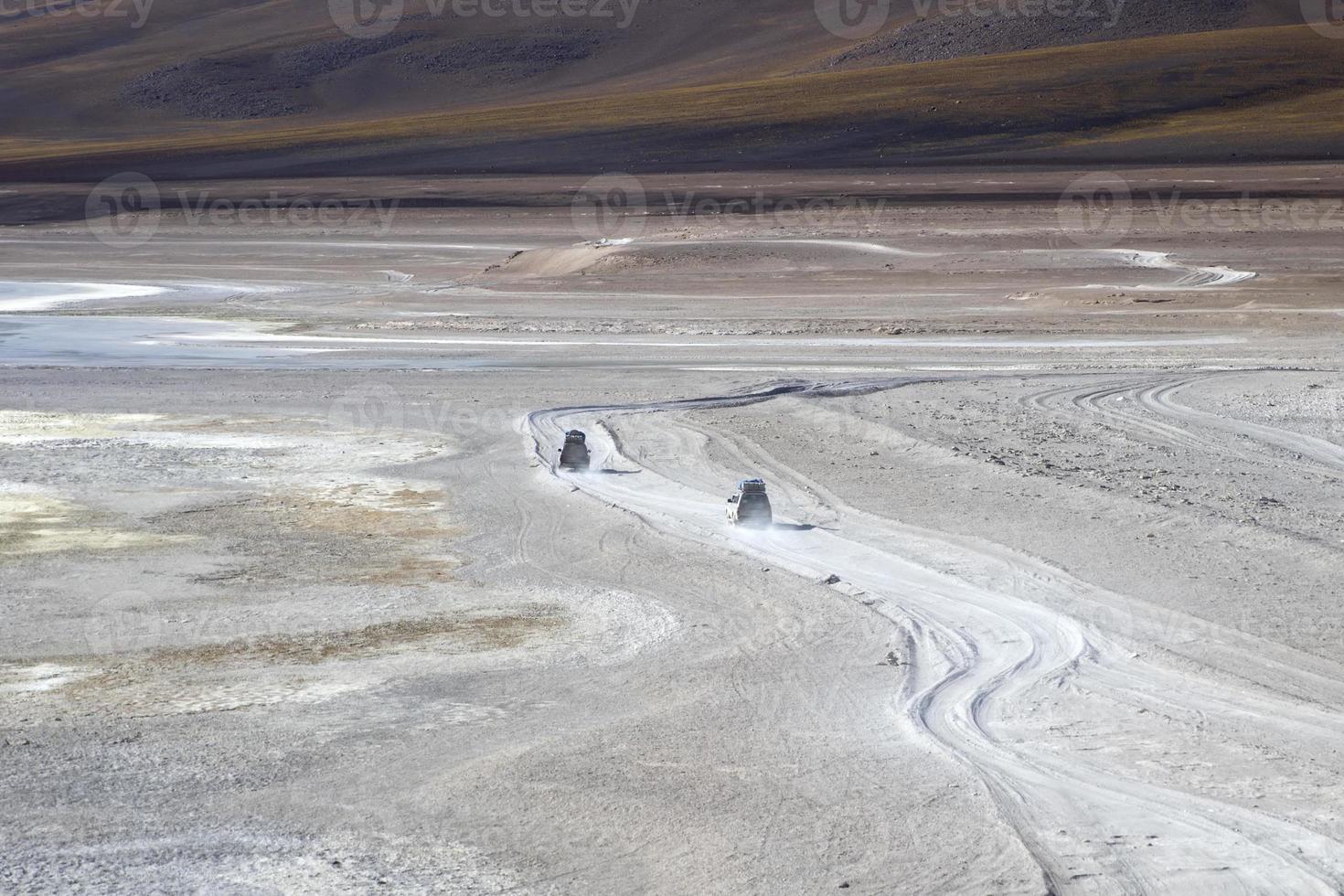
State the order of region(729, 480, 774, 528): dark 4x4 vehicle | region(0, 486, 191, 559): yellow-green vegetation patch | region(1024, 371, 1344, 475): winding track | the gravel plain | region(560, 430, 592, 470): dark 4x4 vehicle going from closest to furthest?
the gravel plain < region(0, 486, 191, 559): yellow-green vegetation patch < region(729, 480, 774, 528): dark 4x4 vehicle < region(560, 430, 592, 470): dark 4x4 vehicle < region(1024, 371, 1344, 475): winding track

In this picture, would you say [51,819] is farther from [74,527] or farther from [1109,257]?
[1109,257]

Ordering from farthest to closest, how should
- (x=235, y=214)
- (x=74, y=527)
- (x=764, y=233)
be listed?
(x=235, y=214)
(x=764, y=233)
(x=74, y=527)

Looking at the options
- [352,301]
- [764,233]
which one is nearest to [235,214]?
[764,233]

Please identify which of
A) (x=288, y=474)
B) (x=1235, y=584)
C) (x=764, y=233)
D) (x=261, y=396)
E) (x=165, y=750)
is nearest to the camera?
(x=165, y=750)

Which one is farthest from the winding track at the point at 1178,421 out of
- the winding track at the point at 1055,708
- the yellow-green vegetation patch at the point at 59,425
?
the yellow-green vegetation patch at the point at 59,425

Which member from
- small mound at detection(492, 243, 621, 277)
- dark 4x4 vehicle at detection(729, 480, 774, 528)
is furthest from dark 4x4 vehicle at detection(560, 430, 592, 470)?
small mound at detection(492, 243, 621, 277)

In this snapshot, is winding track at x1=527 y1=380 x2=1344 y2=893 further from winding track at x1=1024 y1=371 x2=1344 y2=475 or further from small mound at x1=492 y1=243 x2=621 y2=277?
small mound at x1=492 y1=243 x2=621 y2=277
